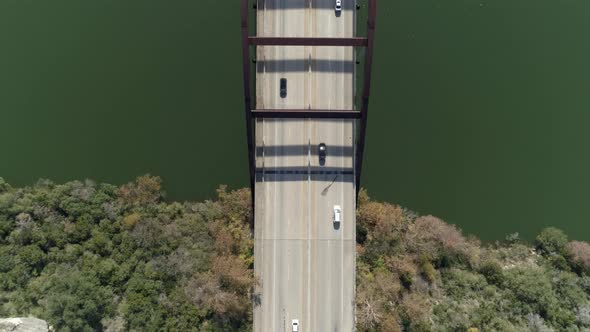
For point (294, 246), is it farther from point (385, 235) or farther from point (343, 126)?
point (343, 126)

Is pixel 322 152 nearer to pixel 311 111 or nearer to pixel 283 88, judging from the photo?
pixel 311 111

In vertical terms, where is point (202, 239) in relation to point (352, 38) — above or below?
below

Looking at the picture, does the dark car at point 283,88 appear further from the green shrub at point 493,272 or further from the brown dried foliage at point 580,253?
the brown dried foliage at point 580,253

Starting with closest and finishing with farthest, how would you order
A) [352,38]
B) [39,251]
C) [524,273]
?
[352,38] < [39,251] < [524,273]

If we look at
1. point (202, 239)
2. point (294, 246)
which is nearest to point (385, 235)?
point (294, 246)

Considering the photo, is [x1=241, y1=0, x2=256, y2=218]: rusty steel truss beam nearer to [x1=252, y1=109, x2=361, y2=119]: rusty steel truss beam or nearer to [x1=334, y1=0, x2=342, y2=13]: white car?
[x1=252, y1=109, x2=361, y2=119]: rusty steel truss beam

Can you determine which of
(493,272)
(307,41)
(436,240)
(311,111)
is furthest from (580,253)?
(307,41)

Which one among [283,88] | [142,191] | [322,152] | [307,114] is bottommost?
[142,191]

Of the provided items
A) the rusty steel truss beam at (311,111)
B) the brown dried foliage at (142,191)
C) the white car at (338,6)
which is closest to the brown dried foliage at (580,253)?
the rusty steel truss beam at (311,111)
